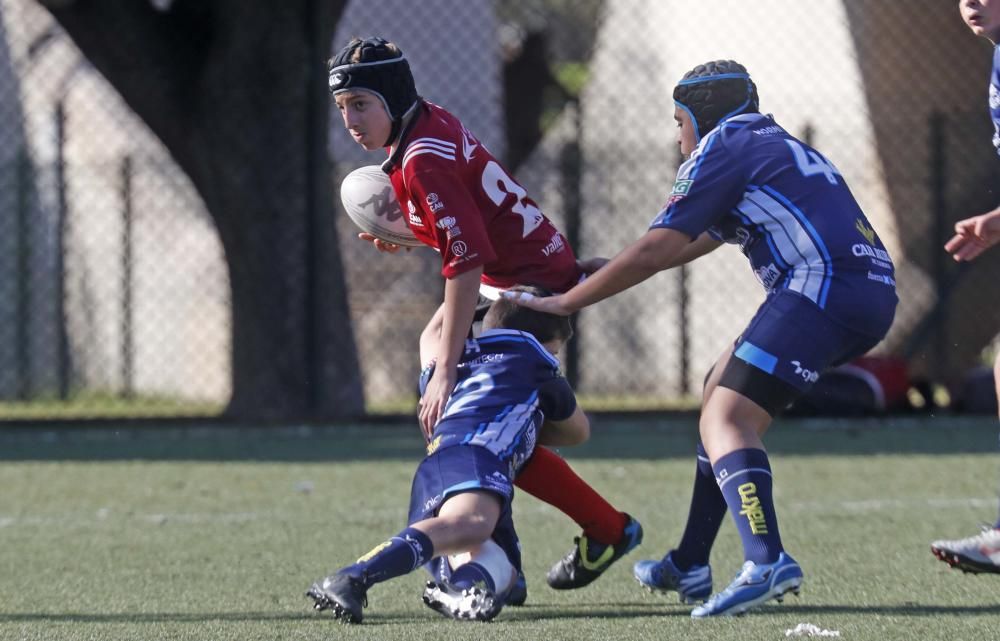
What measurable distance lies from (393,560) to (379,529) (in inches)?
83.8

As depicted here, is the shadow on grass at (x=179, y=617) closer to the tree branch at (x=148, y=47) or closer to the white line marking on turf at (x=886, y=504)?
the white line marking on turf at (x=886, y=504)

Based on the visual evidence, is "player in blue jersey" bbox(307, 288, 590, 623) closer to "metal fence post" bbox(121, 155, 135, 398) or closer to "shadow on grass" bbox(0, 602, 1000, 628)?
"shadow on grass" bbox(0, 602, 1000, 628)

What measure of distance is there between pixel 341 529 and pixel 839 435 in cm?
457

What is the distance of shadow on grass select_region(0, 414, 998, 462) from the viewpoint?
884 centimetres

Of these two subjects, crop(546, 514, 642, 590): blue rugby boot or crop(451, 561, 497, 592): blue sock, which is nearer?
crop(451, 561, 497, 592): blue sock

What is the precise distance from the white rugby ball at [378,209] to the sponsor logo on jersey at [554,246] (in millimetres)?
379

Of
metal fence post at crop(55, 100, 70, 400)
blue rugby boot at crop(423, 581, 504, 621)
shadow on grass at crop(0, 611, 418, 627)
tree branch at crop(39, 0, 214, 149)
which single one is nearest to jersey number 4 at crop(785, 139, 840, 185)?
blue rugby boot at crop(423, 581, 504, 621)

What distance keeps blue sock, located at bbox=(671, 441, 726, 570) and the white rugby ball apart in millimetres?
Result: 1051

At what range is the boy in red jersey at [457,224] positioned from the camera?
4215mm

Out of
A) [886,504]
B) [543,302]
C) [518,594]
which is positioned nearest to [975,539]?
[518,594]

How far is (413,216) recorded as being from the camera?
4391 mm

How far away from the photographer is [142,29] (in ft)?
35.3

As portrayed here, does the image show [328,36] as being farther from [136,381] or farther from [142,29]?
[136,381]

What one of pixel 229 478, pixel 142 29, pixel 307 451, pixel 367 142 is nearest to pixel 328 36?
pixel 142 29
